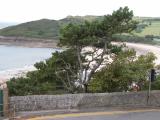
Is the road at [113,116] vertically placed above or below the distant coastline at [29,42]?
above

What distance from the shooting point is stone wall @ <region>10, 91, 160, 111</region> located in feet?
78.4

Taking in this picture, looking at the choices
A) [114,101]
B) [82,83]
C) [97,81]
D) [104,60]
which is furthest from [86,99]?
[104,60]

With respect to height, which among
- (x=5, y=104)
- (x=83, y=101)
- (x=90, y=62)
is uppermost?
(x=90, y=62)

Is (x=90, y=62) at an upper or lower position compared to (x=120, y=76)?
upper

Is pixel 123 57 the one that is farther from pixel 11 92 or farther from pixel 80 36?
pixel 11 92

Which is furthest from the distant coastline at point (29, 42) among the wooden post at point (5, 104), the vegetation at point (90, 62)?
the wooden post at point (5, 104)

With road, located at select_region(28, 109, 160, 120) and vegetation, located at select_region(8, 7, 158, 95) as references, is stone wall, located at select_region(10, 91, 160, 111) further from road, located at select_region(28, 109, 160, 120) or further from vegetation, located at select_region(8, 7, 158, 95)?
vegetation, located at select_region(8, 7, 158, 95)

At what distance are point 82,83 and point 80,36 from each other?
10.2ft

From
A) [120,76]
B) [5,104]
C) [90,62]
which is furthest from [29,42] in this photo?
[5,104]

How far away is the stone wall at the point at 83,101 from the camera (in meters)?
23.9

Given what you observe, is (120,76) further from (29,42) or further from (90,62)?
(29,42)

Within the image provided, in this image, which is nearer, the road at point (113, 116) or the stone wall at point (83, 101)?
the road at point (113, 116)

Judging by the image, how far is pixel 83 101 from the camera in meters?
25.3

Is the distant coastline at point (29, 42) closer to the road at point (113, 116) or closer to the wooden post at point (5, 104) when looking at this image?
the road at point (113, 116)
